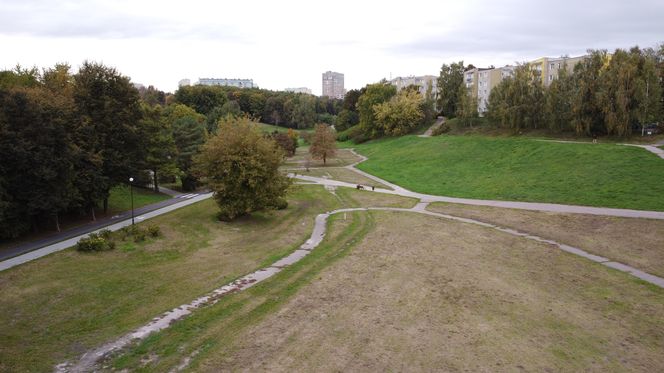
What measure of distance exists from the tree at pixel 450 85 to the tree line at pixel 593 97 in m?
18.0

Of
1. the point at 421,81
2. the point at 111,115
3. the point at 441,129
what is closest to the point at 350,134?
the point at 441,129

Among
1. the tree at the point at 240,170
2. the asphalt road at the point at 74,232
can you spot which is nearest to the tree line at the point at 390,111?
the asphalt road at the point at 74,232

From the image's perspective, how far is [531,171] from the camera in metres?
44.0

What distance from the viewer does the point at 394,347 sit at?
43.8ft

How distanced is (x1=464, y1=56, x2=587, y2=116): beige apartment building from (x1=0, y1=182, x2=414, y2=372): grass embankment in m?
55.8

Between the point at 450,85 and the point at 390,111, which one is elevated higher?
the point at 450,85

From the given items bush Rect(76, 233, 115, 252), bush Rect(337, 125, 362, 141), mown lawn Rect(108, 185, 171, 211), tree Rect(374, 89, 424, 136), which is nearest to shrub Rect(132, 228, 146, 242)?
bush Rect(76, 233, 115, 252)

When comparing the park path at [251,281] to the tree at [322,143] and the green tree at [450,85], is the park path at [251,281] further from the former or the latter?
the green tree at [450,85]

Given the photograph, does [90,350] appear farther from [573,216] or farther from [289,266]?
[573,216]

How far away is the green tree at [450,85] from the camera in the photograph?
274ft

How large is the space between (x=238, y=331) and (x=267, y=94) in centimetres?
13103

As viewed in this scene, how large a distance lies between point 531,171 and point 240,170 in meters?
28.3

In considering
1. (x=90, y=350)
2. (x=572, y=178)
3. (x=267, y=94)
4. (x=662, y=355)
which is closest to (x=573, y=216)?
(x=572, y=178)

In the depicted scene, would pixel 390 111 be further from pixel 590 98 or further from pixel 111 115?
pixel 111 115
